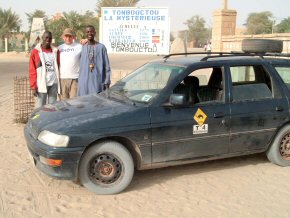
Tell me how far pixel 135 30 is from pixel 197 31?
280 ft

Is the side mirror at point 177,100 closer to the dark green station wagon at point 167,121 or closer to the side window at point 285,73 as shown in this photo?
the dark green station wagon at point 167,121

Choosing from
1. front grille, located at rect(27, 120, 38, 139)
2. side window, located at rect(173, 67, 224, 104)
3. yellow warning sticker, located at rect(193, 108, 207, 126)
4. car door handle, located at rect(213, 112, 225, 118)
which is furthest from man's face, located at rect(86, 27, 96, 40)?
car door handle, located at rect(213, 112, 225, 118)

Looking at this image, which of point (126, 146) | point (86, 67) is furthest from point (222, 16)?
point (126, 146)

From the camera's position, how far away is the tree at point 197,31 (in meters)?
89.6

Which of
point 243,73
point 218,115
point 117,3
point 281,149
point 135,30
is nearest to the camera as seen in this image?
point 218,115

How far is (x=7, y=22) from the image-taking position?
172 ft

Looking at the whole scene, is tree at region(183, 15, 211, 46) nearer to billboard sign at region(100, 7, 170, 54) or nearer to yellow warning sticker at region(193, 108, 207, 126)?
billboard sign at region(100, 7, 170, 54)

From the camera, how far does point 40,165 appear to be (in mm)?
4574

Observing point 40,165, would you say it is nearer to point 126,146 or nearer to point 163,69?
point 126,146

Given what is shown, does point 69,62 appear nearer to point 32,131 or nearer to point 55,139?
point 32,131

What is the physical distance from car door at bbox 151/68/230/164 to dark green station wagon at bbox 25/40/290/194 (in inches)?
0.5

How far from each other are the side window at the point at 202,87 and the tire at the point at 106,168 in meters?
1.12

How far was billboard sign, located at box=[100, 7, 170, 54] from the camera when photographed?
11.4 m

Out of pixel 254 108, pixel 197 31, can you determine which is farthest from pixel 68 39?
pixel 197 31
